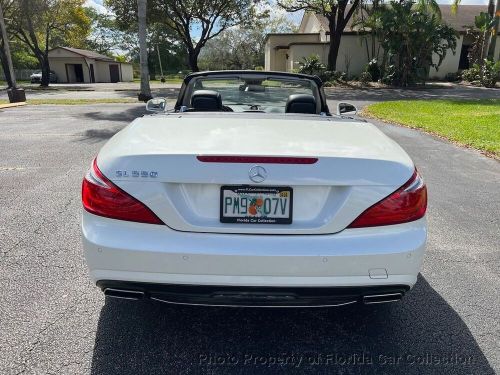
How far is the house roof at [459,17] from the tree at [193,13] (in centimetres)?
935

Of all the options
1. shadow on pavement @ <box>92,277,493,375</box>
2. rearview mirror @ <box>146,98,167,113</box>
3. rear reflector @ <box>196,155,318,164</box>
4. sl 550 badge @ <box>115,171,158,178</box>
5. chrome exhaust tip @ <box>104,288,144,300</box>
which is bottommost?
shadow on pavement @ <box>92,277,493,375</box>

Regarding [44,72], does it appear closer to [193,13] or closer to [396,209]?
[193,13]

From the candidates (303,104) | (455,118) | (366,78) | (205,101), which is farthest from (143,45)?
(366,78)

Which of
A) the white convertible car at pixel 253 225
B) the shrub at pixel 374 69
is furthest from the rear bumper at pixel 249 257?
the shrub at pixel 374 69

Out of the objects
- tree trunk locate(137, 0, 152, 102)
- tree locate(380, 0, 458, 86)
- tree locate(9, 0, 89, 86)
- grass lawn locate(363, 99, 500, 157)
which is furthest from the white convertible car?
tree locate(9, 0, 89, 86)

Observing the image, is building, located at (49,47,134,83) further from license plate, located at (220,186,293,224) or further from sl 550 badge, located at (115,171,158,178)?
license plate, located at (220,186,293,224)

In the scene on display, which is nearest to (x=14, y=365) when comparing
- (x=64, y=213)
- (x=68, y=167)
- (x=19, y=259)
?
(x=19, y=259)

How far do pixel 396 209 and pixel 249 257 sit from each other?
32.1 inches

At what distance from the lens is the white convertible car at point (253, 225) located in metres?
2.13

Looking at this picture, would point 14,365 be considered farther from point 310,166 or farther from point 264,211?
point 310,166

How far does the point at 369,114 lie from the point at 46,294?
13.1 m

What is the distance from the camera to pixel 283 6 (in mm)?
28688

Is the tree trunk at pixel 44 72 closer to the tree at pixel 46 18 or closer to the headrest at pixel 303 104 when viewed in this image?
the tree at pixel 46 18

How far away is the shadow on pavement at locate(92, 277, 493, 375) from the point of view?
7.70 ft
